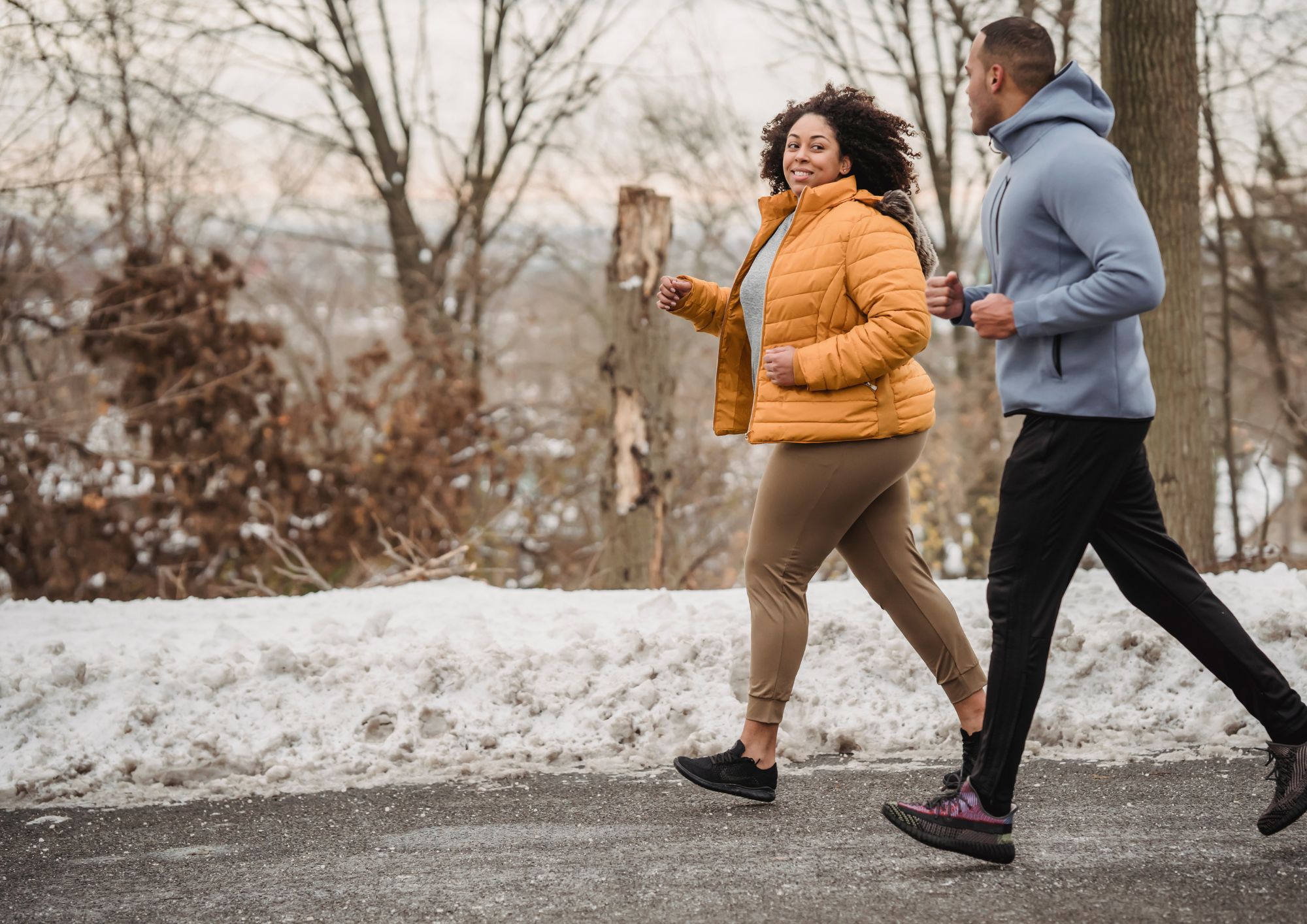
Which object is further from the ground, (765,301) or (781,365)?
(765,301)

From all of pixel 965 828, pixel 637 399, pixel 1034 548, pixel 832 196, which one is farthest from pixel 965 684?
pixel 637 399

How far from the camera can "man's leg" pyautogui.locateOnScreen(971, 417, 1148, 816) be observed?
2840 mm

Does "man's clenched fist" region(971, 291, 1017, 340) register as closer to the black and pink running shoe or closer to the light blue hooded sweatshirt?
the light blue hooded sweatshirt

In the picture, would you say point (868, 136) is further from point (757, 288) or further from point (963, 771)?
Answer: point (963, 771)

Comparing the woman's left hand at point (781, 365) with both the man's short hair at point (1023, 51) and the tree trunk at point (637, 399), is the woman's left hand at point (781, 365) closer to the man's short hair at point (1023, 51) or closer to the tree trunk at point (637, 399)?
the man's short hair at point (1023, 51)

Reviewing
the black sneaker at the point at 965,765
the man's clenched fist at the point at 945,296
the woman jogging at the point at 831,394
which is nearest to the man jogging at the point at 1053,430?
the man's clenched fist at the point at 945,296

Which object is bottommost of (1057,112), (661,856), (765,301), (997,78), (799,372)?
(661,856)

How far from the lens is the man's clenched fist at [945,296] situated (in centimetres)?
308

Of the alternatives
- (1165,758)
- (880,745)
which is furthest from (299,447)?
(1165,758)

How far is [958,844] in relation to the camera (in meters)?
2.89

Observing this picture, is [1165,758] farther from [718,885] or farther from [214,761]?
[214,761]

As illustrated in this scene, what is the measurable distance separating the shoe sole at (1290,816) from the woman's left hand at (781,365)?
170 centimetres

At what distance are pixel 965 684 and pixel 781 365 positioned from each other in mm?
1156

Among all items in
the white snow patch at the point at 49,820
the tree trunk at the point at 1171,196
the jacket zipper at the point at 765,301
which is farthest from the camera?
the tree trunk at the point at 1171,196
